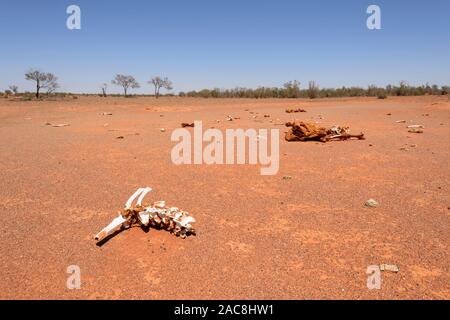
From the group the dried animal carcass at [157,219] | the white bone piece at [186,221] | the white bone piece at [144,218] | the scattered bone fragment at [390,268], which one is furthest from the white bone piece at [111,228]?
the scattered bone fragment at [390,268]

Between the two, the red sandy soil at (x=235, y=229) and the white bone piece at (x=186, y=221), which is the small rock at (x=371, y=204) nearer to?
the red sandy soil at (x=235, y=229)

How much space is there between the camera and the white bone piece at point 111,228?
3.75 m

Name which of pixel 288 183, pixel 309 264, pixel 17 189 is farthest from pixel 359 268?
pixel 17 189

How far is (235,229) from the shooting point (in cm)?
424

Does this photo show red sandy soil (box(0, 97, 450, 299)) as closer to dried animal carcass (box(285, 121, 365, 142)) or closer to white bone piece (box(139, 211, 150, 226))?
white bone piece (box(139, 211, 150, 226))

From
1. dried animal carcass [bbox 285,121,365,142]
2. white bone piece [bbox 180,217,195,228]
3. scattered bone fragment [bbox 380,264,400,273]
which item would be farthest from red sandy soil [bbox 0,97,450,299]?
dried animal carcass [bbox 285,121,365,142]

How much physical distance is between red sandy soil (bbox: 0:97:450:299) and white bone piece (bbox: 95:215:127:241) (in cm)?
10

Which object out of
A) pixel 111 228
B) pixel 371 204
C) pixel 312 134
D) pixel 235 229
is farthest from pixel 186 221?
pixel 312 134

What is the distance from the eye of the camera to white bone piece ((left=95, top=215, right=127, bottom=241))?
12.3 ft

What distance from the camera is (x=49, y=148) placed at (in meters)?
9.03

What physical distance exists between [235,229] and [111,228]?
1.35m

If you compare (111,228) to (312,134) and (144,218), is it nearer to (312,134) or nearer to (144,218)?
(144,218)

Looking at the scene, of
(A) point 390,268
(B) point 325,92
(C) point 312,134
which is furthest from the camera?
(B) point 325,92

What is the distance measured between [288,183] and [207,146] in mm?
3655
